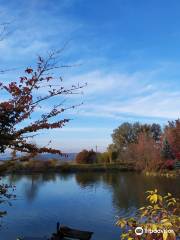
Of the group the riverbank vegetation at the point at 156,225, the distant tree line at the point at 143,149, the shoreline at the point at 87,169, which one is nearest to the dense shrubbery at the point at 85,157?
the distant tree line at the point at 143,149

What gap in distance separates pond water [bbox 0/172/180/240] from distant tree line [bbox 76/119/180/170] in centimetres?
2049

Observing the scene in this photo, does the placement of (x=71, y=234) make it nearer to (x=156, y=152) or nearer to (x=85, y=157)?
(x=156, y=152)

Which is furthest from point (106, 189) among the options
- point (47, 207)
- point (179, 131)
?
→ point (179, 131)

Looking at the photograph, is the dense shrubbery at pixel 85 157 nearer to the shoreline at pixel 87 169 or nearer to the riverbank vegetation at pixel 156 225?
the shoreline at pixel 87 169

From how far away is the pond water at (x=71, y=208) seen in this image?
19.0 metres

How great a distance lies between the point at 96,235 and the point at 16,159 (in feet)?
42.8

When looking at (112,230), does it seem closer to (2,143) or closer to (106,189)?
(2,143)

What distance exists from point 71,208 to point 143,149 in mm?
36736

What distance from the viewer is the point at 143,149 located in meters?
60.6

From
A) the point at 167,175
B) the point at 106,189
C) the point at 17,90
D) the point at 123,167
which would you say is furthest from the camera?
the point at 123,167

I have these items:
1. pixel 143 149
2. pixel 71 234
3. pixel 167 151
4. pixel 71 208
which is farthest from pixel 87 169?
pixel 71 234

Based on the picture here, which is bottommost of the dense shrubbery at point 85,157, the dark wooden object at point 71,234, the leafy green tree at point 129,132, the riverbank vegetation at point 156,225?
the dark wooden object at point 71,234

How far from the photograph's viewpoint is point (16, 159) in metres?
5.74

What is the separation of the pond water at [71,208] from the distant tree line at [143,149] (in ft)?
67.2
